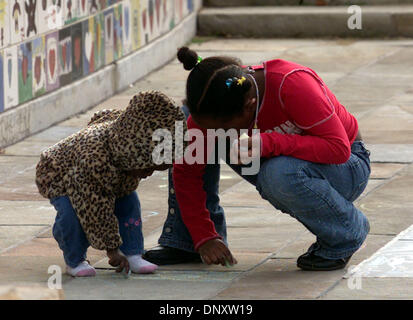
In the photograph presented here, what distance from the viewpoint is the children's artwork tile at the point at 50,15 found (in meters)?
8.13

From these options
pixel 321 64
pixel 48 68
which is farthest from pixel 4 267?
pixel 321 64

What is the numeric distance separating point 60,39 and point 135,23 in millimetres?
1953

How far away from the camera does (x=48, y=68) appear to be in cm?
827

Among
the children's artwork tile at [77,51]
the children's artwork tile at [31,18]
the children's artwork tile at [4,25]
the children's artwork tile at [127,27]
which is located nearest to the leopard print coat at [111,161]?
the children's artwork tile at [4,25]

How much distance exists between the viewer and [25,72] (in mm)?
7848

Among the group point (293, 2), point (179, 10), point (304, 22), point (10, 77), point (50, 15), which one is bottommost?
point (304, 22)

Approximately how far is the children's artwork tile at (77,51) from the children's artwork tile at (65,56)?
7 cm

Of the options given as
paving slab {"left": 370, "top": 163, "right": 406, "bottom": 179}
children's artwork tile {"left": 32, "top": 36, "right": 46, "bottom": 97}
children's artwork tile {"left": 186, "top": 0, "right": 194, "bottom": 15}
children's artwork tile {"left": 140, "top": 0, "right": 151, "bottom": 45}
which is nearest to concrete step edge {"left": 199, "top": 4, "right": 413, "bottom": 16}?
children's artwork tile {"left": 186, "top": 0, "right": 194, "bottom": 15}

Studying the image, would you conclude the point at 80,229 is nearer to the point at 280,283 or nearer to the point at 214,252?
the point at 214,252

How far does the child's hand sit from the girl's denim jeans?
0.99 feet

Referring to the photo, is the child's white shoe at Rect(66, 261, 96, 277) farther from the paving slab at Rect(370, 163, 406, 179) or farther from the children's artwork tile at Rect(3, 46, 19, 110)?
the children's artwork tile at Rect(3, 46, 19, 110)

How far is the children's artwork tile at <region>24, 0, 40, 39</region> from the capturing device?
7.87 meters

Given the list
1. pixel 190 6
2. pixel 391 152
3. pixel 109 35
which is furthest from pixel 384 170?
pixel 190 6

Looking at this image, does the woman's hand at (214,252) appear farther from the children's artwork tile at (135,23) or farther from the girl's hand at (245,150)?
the children's artwork tile at (135,23)
